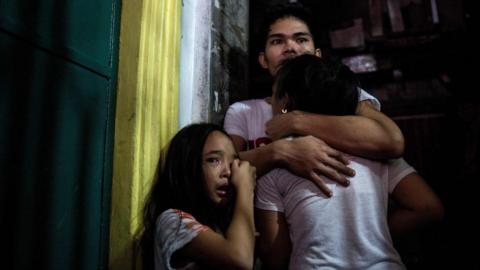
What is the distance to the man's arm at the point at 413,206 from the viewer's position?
1.41m

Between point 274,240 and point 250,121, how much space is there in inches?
34.3

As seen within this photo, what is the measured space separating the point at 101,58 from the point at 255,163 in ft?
2.52

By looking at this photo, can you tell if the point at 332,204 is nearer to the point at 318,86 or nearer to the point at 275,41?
the point at 318,86

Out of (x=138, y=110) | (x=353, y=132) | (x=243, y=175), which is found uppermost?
(x=138, y=110)

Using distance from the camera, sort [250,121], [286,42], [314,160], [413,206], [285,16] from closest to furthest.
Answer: [314,160], [413,206], [250,121], [286,42], [285,16]

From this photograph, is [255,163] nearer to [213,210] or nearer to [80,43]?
[213,210]

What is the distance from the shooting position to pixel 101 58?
1.46m

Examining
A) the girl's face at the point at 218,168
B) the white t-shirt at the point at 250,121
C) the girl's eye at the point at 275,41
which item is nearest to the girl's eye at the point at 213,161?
the girl's face at the point at 218,168

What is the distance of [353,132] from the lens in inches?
54.8

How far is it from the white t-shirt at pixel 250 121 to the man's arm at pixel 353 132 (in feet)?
1.66

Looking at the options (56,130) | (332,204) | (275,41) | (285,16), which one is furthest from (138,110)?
(285,16)

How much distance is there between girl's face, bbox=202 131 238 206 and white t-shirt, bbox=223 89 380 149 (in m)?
0.45

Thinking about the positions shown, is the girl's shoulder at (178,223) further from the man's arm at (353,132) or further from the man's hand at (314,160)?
the man's arm at (353,132)

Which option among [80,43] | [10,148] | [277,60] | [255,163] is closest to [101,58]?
[80,43]
